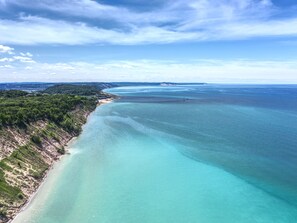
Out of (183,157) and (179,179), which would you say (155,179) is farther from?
(183,157)

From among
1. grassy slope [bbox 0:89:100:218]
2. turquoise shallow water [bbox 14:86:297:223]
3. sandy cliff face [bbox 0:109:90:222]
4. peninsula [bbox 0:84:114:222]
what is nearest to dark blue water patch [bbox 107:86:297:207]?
turquoise shallow water [bbox 14:86:297:223]

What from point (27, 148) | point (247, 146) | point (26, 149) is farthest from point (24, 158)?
point (247, 146)

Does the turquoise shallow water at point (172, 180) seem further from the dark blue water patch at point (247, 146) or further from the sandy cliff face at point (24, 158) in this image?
the sandy cliff face at point (24, 158)

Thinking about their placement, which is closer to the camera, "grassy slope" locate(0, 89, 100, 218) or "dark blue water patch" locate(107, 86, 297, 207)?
"grassy slope" locate(0, 89, 100, 218)

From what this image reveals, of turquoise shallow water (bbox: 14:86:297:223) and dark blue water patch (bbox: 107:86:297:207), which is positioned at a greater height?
dark blue water patch (bbox: 107:86:297:207)

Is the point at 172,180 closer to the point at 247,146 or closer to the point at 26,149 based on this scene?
the point at 26,149

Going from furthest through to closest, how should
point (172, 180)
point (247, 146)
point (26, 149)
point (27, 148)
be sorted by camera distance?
point (247, 146) → point (27, 148) → point (26, 149) → point (172, 180)

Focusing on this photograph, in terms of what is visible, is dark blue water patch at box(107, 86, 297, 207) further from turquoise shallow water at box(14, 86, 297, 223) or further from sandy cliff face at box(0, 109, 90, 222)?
sandy cliff face at box(0, 109, 90, 222)

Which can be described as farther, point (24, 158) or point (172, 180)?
point (24, 158)
